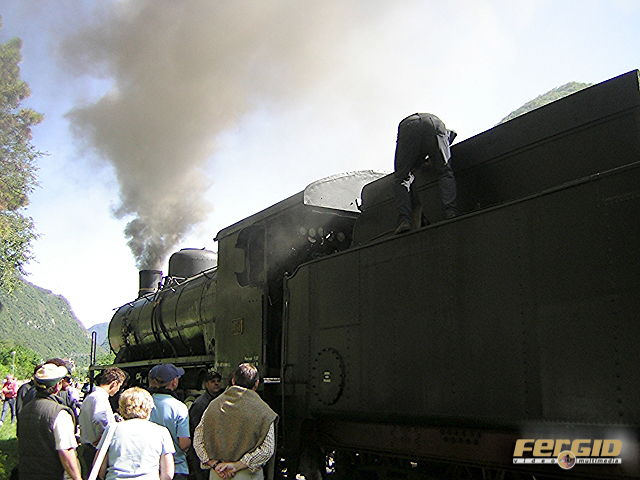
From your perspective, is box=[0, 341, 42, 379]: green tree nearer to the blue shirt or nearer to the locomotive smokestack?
the locomotive smokestack

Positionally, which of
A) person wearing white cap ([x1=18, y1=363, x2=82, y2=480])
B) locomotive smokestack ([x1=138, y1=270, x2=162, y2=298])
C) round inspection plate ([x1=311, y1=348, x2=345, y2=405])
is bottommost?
person wearing white cap ([x1=18, y1=363, x2=82, y2=480])

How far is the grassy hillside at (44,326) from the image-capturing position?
124375mm

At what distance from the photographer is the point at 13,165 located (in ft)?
83.9

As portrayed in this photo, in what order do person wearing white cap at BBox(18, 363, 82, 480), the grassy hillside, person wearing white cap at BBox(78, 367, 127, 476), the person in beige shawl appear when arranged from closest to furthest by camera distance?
the person in beige shawl, person wearing white cap at BBox(18, 363, 82, 480), person wearing white cap at BBox(78, 367, 127, 476), the grassy hillside

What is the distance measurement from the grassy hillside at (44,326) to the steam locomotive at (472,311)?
123 metres

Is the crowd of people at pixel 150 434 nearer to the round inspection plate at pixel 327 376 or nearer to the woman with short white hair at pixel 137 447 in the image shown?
the woman with short white hair at pixel 137 447

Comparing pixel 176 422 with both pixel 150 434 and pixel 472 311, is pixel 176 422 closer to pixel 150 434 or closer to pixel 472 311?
pixel 150 434

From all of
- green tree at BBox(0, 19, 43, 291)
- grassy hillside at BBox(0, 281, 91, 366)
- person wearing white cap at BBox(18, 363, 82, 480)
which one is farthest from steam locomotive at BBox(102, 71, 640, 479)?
grassy hillside at BBox(0, 281, 91, 366)

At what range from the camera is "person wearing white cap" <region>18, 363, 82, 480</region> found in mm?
3629

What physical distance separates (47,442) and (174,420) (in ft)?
2.63

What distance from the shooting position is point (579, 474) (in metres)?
2.93

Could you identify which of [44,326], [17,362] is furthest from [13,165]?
[44,326]

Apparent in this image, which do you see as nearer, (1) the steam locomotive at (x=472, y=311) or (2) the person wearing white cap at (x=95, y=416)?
(1) the steam locomotive at (x=472, y=311)

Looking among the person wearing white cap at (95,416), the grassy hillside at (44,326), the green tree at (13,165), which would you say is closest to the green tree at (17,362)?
the green tree at (13,165)
